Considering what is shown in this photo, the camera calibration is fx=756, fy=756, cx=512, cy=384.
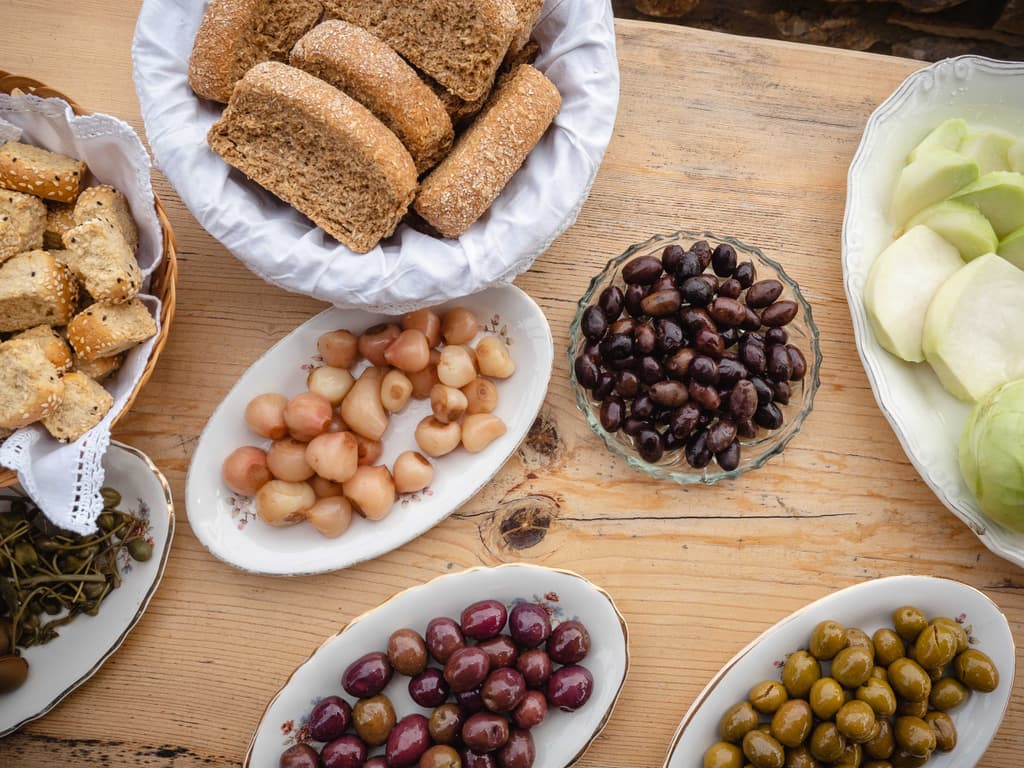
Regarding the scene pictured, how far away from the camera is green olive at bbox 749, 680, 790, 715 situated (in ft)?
3.42

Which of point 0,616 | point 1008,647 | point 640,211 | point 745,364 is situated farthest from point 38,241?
point 1008,647

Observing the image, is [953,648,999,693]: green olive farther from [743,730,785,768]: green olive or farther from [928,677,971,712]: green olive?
[743,730,785,768]: green olive

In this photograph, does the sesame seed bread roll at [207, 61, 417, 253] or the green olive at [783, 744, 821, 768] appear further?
the green olive at [783, 744, 821, 768]

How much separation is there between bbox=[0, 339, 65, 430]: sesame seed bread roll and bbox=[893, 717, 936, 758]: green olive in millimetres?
1184

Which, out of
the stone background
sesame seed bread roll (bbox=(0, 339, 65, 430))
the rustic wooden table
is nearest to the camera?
sesame seed bread roll (bbox=(0, 339, 65, 430))

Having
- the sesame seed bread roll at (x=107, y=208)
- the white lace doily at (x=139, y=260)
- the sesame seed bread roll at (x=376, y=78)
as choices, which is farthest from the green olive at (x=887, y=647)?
the sesame seed bread roll at (x=107, y=208)

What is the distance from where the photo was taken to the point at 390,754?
39.8 inches

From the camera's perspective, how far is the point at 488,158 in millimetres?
951

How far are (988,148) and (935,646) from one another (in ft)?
2.41

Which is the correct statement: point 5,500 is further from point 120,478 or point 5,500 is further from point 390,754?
point 390,754

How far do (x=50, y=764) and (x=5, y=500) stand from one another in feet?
1.26

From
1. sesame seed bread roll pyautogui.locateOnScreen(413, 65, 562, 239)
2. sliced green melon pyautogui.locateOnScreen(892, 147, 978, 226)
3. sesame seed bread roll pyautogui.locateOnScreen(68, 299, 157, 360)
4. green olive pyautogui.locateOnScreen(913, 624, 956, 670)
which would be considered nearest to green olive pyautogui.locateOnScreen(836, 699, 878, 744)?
green olive pyautogui.locateOnScreen(913, 624, 956, 670)

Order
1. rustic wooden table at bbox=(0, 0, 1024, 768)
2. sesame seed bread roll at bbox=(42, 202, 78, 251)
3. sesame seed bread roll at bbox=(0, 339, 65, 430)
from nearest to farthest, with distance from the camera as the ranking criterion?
sesame seed bread roll at bbox=(0, 339, 65, 430) → sesame seed bread roll at bbox=(42, 202, 78, 251) → rustic wooden table at bbox=(0, 0, 1024, 768)

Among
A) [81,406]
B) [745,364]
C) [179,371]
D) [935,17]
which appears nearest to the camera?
[81,406]
